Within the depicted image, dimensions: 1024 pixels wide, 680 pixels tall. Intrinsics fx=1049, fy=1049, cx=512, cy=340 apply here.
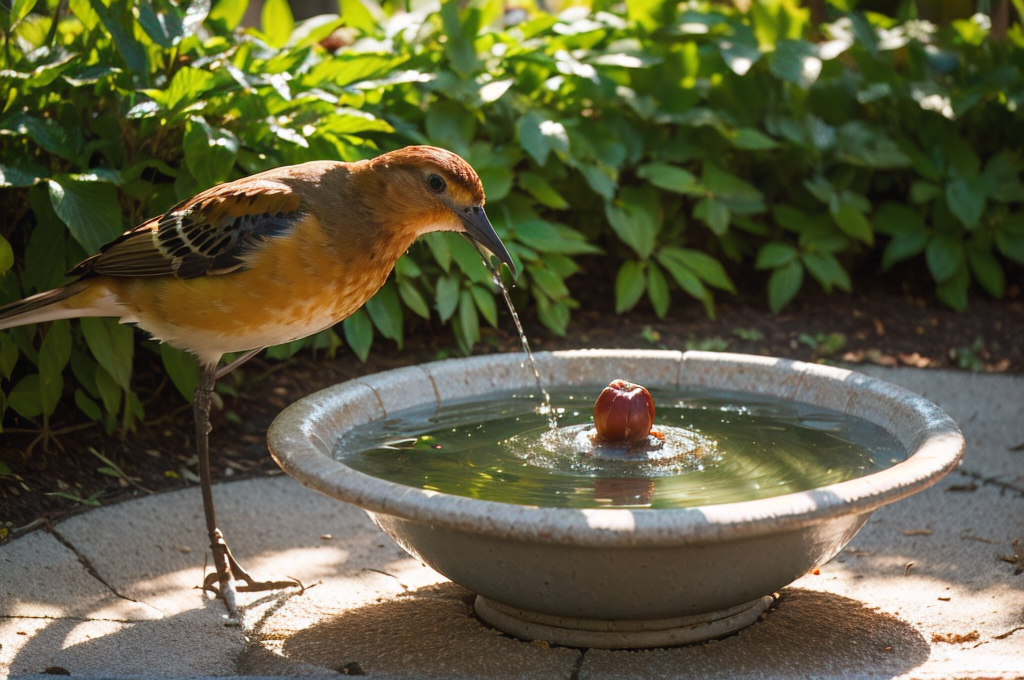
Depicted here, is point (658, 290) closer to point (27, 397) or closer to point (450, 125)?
point (450, 125)

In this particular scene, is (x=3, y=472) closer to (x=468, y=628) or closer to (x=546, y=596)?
(x=468, y=628)

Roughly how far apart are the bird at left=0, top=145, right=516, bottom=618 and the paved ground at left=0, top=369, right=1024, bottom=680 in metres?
0.31

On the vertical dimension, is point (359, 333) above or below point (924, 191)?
below

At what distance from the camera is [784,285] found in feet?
21.2

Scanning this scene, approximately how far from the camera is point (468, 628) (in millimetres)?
3330

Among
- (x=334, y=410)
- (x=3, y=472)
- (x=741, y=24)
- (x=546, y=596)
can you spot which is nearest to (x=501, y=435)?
(x=334, y=410)

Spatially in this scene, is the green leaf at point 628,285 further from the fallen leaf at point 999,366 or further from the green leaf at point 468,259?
the fallen leaf at point 999,366

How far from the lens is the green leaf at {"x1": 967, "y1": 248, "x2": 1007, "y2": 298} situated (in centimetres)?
676

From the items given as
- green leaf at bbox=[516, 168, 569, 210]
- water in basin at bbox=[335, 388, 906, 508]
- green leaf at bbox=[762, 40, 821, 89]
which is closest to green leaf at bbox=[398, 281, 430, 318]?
green leaf at bbox=[516, 168, 569, 210]

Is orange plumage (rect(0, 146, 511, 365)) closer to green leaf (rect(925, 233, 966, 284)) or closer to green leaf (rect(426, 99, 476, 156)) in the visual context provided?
green leaf (rect(426, 99, 476, 156))

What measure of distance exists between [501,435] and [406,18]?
3452 millimetres

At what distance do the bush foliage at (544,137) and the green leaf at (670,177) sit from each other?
0.04 feet

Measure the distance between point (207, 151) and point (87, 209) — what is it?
515 millimetres

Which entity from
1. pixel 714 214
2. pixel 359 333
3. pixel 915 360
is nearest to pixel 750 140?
pixel 714 214
